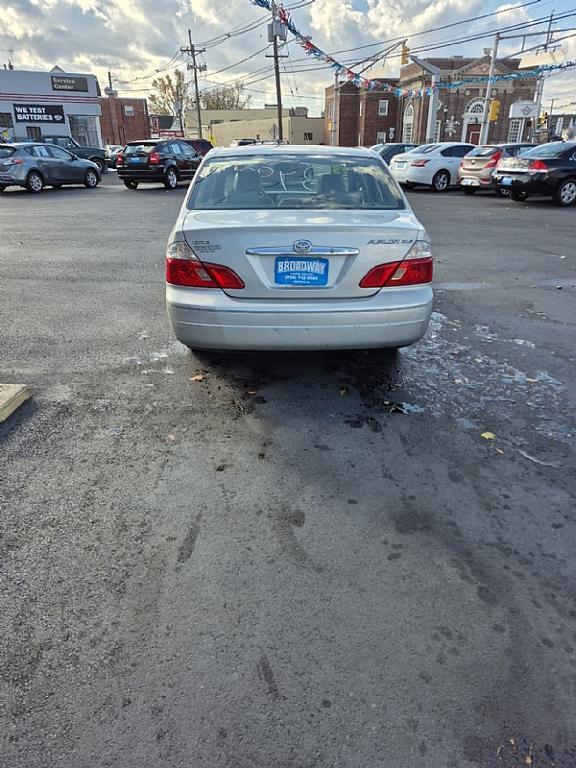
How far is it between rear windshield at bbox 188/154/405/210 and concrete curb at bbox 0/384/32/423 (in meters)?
1.81

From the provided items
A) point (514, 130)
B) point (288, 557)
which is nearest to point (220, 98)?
point (514, 130)

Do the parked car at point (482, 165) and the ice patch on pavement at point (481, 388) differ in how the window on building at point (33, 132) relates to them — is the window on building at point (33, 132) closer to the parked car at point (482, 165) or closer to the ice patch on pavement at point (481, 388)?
the parked car at point (482, 165)

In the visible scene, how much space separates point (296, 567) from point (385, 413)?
1.58m

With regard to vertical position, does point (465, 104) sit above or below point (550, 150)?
above

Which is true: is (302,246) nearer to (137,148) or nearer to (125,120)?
(137,148)

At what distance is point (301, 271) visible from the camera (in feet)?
11.5

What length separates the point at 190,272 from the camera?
3.63 m

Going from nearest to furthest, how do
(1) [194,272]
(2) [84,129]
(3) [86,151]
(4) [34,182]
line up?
(1) [194,272] → (4) [34,182] → (3) [86,151] → (2) [84,129]

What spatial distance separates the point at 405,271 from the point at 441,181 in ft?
59.1

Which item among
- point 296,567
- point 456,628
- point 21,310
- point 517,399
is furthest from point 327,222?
point 21,310

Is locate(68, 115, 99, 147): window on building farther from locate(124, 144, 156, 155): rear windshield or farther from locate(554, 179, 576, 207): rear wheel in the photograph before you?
locate(554, 179, 576, 207): rear wheel

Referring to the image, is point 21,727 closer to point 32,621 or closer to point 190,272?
point 32,621

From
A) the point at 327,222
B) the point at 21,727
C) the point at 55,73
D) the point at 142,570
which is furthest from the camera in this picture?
the point at 55,73

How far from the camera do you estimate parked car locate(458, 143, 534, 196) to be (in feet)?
56.7
